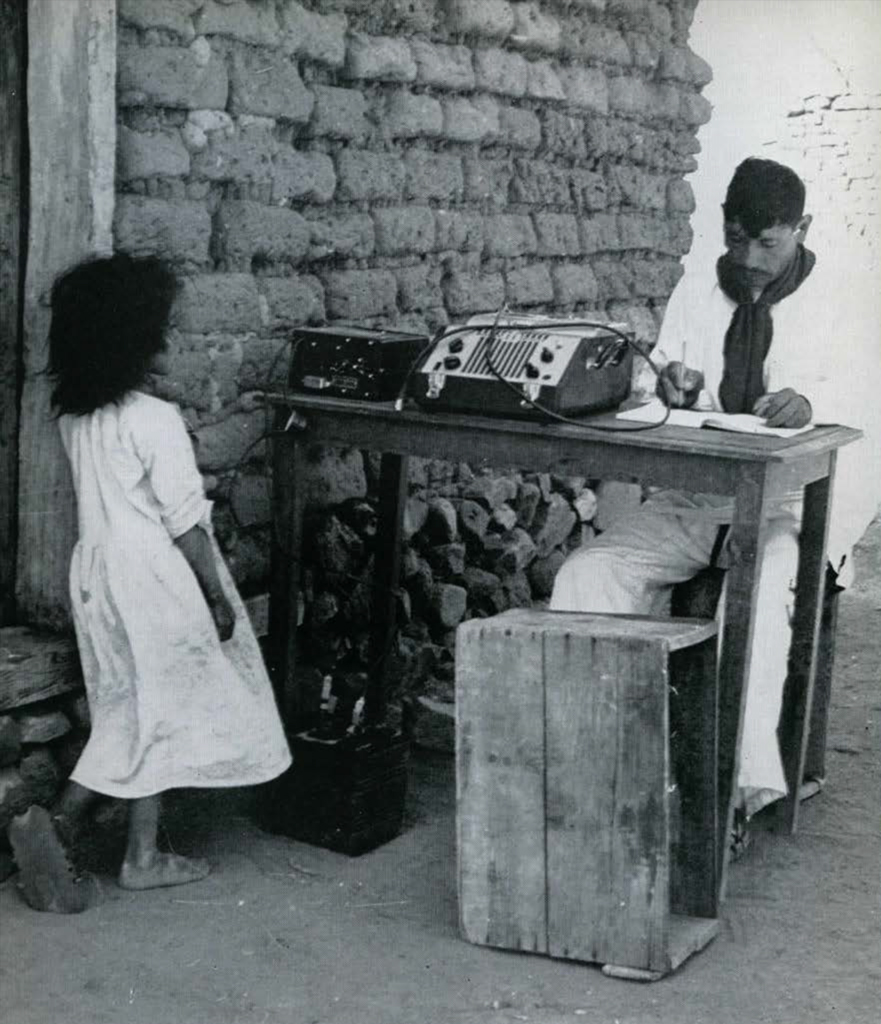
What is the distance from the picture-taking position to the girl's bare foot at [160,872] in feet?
13.4

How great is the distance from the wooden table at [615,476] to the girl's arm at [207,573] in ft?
1.76

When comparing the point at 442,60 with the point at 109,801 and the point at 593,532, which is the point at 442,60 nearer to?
the point at 593,532

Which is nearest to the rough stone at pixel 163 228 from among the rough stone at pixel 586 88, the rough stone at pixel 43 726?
the rough stone at pixel 43 726

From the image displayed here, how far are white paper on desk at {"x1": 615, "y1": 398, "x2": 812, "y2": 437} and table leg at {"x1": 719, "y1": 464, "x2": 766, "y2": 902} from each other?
1.01 ft

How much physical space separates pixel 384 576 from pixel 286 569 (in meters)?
0.42

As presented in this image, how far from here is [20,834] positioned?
3.87 meters

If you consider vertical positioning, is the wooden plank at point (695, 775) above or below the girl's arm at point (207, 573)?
below

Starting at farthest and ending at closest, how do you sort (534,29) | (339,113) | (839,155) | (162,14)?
(839,155) → (534,29) → (339,113) → (162,14)

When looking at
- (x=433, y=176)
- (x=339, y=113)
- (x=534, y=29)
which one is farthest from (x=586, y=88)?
(x=339, y=113)

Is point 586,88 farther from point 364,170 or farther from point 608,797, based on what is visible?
point 608,797

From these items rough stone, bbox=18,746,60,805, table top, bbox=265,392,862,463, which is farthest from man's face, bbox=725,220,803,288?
rough stone, bbox=18,746,60,805

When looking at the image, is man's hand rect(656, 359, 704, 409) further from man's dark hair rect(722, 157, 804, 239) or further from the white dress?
the white dress

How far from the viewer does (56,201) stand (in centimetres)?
413

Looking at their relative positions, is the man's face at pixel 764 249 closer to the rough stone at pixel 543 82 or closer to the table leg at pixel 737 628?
the table leg at pixel 737 628
